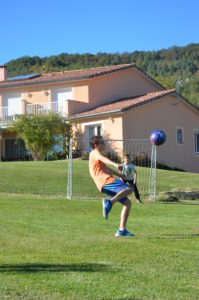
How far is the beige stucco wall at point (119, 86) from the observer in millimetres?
38094

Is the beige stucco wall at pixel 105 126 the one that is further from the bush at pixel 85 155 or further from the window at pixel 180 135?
the window at pixel 180 135

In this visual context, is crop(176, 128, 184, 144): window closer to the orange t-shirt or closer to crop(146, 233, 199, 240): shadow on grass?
crop(146, 233, 199, 240): shadow on grass

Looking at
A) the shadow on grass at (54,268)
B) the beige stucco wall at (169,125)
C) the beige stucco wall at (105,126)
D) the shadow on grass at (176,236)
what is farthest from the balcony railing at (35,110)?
the shadow on grass at (54,268)

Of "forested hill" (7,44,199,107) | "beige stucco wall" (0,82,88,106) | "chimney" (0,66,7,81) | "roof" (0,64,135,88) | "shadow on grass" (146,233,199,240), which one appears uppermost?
"forested hill" (7,44,199,107)

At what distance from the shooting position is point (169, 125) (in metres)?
37.7

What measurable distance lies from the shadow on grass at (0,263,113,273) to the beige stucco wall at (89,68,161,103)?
31.1 metres

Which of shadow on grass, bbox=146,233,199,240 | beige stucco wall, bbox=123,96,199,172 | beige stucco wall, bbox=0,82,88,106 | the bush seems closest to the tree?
the bush

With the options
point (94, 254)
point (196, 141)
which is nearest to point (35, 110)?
point (196, 141)

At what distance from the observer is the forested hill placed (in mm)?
80312

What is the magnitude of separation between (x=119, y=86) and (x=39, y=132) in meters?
9.19

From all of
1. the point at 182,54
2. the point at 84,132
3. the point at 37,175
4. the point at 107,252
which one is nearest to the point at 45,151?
the point at 84,132

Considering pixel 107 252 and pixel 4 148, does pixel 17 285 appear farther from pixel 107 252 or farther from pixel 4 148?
pixel 4 148

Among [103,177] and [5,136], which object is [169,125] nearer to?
[5,136]

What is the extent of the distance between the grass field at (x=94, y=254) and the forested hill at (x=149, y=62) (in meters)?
61.0
